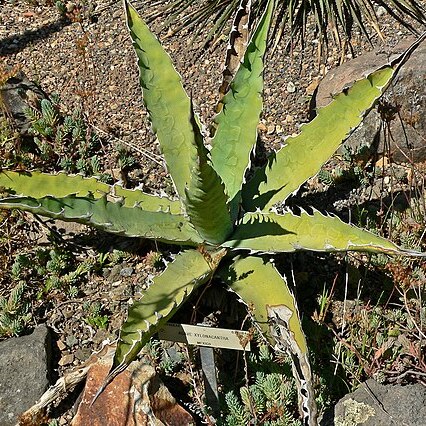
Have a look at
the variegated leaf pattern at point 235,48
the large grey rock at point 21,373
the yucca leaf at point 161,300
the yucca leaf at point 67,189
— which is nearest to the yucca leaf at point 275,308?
the yucca leaf at point 161,300

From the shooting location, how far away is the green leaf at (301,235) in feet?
6.89

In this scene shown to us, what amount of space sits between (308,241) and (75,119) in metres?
1.71

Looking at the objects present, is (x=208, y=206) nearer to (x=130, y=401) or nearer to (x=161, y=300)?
(x=161, y=300)

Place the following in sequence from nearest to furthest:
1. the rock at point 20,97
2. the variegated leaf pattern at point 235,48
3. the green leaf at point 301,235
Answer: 1. the green leaf at point 301,235
2. the variegated leaf pattern at point 235,48
3. the rock at point 20,97

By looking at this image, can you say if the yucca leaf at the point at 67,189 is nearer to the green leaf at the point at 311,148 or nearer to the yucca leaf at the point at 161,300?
the yucca leaf at the point at 161,300

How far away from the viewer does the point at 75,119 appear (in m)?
3.52

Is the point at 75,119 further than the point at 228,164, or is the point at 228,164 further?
the point at 75,119

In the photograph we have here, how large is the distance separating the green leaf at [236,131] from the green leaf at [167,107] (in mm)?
133

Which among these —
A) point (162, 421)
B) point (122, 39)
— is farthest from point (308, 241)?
point (122, 39)

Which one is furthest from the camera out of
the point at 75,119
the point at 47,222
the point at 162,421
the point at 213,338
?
the point at 75,119

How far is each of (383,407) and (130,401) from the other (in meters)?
0.87

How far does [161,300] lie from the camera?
226 cm

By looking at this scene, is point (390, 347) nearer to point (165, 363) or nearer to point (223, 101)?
point (165, 363)

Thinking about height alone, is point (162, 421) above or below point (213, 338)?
below
